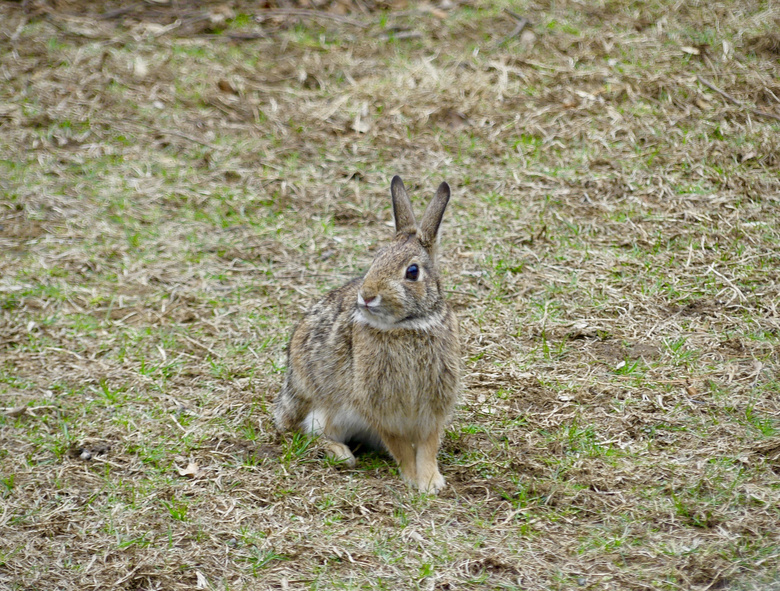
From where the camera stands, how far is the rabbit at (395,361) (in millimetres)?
4199

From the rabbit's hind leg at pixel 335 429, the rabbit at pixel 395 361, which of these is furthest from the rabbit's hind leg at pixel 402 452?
the rabbit's hind leg at pixel 335 429

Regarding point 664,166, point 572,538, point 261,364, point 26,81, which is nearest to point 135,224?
point 261,364

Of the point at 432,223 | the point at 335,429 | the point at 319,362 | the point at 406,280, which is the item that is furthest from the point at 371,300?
the point at 335,429

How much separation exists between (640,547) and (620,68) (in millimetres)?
5352

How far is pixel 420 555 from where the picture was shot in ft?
12.4

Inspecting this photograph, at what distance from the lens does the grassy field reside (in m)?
3.93

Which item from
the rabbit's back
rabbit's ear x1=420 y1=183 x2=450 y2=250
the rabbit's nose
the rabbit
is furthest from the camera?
the rabbit's back

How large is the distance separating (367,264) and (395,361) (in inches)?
88.9

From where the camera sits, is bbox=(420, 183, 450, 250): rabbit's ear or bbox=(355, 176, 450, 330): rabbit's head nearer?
bbox=(355, 176, 450, 330): rabbit's head

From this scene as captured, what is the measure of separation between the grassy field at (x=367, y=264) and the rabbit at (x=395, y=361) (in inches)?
7.8

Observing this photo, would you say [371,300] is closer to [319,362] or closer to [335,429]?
[319,362]

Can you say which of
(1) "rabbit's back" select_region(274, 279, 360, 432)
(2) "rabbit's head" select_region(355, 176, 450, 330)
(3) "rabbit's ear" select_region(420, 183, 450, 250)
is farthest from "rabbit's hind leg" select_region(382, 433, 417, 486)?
(3) "rabbit's ear" select_region(420, 183, 450, 250)

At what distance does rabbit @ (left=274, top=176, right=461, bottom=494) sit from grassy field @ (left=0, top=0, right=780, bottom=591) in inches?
7.8

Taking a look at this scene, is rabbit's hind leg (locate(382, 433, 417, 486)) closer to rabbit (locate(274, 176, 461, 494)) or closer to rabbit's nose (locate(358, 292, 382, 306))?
rabbit (locate(274, 176, 461, 494))
